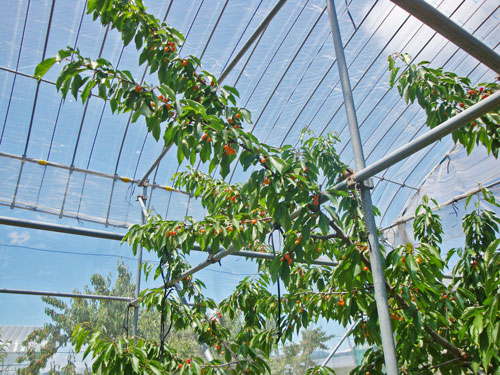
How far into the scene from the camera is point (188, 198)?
9.58m

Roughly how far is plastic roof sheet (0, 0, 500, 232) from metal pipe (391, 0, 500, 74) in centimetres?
559

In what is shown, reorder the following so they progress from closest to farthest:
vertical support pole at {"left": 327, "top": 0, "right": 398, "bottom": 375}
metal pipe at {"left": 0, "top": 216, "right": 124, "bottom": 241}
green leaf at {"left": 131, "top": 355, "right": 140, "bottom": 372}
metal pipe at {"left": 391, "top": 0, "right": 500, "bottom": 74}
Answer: metal pipe at {"left": 391, "top": 0, "right": 500, "bottom": 74} < vertical support pole at {"left": 327, "top": 0, "right": 398, "bottom": 375} < green leaf at {"left": 131, "top": 355, "right": 140, "bottom": 372} < metal pipe at {"left": 0, "top": 216, "right": 124, "bottom": 241}

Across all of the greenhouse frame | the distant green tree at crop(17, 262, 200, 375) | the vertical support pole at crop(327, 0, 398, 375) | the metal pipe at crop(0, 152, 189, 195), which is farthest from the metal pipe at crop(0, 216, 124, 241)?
the distant green tree at crop(17, 262, 200, 375)

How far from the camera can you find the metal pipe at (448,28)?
1.77 meters

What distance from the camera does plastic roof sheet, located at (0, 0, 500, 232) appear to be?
23.0 feet

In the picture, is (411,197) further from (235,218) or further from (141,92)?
(141,92)

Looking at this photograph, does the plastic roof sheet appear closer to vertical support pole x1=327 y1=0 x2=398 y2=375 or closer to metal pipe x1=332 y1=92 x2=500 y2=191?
vertical support pole x1=327 y1=0 x2=398 y2=375

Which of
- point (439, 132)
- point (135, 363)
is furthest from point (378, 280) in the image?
point (135, 363)

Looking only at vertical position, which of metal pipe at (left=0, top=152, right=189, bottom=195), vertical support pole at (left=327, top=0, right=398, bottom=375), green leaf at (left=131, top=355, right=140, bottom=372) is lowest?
green leaf at (left=131, top=355, right=140, bottom=372)

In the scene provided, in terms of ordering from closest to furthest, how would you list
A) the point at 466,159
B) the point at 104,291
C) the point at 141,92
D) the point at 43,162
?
the point at 141,92
the point at 43,162
the point at 466,159
the point at 104,291

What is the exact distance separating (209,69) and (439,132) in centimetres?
596

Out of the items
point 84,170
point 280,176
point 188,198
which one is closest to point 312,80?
point 188,198

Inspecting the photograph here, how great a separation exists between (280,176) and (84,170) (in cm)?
684

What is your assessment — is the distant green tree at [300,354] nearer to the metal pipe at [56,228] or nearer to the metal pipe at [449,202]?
the metal pipe at [449,202]
